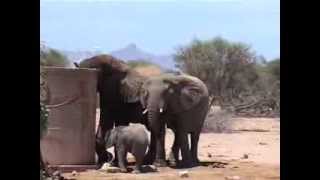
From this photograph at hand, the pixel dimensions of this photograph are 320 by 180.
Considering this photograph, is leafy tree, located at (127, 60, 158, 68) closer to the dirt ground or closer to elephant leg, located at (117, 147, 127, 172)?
the dirt ground

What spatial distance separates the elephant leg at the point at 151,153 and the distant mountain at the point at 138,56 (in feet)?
2.45

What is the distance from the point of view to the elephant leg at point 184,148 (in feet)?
21.8

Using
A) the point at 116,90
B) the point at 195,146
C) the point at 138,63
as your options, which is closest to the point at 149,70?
the point at 138,63

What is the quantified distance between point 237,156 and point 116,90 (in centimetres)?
120

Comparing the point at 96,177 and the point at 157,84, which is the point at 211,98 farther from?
the point at 96,177

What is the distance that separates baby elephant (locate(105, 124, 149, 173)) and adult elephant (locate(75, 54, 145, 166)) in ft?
1.00

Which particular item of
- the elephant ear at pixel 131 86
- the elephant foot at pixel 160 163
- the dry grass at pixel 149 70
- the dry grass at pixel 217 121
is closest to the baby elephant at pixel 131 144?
the elephant foot at pixel 160 163

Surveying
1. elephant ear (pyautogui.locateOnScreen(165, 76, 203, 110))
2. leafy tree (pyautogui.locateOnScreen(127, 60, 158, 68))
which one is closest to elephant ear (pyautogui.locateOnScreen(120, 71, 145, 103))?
leafy tree (pyautogui.locateOnScreen(127, 60, 158, 68))

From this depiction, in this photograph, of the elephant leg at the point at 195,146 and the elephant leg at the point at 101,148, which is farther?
the elephant leg at the point at 195,146

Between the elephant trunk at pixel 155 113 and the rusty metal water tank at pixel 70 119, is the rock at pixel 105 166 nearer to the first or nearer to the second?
the rusty metal water tank at pixel 70 119

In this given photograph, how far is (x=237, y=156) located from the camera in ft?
22.7

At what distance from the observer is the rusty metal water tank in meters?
6.09
